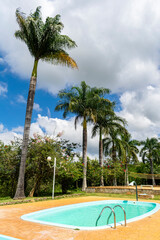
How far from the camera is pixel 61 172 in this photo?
14.3 metres

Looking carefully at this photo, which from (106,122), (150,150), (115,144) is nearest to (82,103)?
(106,122)

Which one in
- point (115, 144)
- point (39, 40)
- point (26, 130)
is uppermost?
point (39, 40)

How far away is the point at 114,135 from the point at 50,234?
2057 centimetres

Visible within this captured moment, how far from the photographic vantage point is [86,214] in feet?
30.6

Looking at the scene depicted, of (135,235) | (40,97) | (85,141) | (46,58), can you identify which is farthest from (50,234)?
(85,141)

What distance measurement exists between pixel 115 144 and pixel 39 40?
52.9 ft

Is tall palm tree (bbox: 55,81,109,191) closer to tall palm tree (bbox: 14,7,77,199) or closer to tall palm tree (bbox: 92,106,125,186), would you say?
tall palm tree (bbox: 92,106,125,186)

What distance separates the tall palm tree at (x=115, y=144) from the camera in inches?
928

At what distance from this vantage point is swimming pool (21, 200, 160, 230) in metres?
7.44

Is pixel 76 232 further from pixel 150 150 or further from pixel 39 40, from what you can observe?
pixel 150 150

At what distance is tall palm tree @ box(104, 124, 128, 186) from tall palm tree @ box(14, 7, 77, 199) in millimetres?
11514

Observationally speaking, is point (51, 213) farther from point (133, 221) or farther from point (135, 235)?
point (135, 235)

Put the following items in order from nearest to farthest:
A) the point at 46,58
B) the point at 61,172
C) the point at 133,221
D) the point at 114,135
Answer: the point at 133,221 → the point at 61,172 → the point at 46,58 → the point at 114,135

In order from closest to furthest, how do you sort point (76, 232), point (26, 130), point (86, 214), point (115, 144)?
point (76, 232)
point (86, 214)
point (26, 130)
point (115, 144)
